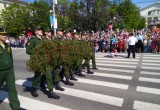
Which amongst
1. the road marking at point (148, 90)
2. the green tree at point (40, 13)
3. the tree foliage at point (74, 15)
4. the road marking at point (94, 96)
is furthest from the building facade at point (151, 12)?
the road marking at point (94, 96)

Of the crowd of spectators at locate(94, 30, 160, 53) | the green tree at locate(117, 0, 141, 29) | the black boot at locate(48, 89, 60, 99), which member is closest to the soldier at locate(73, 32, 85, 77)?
the black boot at locate(48, 89, 60, 99)

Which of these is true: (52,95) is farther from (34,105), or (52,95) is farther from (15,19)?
(15,19)

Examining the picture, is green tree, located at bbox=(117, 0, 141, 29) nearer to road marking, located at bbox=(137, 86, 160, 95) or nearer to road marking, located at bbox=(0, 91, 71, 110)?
road marking, located at bbox=(137, 86, 160, 95)

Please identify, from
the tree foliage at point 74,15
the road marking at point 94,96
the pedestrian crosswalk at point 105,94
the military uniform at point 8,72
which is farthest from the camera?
the tree foliage at point 74,15

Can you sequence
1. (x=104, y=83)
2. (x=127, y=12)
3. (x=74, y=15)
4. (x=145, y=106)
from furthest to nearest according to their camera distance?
1. (x=127, y=12)
2. (x=74, y=15)
3. (x=104, y=83)
4. (x=145, y=106)

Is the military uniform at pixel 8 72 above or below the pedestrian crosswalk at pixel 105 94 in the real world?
above

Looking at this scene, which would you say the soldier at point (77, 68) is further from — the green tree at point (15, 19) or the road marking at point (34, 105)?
the green tree at point (15, 19)

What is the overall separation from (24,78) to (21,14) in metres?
55.2

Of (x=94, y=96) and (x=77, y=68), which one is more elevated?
(x=77, y=68)

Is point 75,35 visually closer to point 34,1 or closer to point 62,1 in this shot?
point 62,1

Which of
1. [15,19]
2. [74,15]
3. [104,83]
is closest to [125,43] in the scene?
[104,83]

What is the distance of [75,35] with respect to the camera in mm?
10172

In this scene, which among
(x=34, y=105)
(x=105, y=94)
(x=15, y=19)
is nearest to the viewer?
(x=34, y=105)

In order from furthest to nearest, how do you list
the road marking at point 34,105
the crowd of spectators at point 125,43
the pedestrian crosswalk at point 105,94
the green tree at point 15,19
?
the green tree at point 15,19
the crowd of spectators at point 125,43
the pedestrian crosswalk at point 105,94
the road marking at point 34,105
